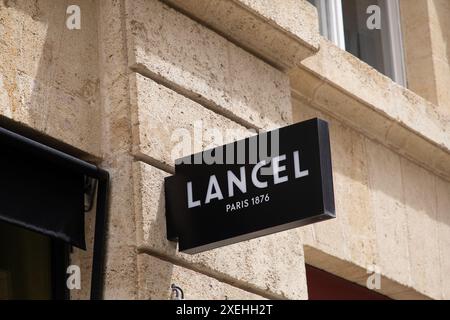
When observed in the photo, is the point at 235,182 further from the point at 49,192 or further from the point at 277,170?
the point at 49,192

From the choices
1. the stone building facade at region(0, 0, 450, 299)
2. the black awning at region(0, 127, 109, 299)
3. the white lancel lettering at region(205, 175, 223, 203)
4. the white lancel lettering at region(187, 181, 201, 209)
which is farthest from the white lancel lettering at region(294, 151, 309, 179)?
the black awning at region(0, 127, 109, 299)

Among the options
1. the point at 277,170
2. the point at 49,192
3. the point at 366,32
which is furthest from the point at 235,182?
the point at 366,32

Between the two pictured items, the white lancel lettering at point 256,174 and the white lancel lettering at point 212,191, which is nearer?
the white lancel lettering at point 256,174

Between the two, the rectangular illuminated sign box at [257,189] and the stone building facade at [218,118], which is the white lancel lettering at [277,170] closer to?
the rectangular illuminated sign box at [257,189]

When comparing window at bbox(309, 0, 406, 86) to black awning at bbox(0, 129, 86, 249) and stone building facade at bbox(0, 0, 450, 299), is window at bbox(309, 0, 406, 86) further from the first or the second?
black awning at bbox(0, 129, 86, 249)

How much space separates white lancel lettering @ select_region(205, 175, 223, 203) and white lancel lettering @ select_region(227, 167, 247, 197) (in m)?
0.06

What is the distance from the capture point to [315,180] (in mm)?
6879

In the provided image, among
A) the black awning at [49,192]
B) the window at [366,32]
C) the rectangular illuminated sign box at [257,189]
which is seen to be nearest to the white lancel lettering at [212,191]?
the rectangular illuminated sign box at [257,189]

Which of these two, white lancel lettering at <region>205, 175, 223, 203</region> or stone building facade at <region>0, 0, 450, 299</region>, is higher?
stone building facade at <region>0, 0, 450, 299</region>

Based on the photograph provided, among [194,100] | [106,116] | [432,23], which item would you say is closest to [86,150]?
[106,116]

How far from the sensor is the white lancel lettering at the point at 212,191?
7137mm

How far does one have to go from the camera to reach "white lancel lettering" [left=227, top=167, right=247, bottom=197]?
706 cm

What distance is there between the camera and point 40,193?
713cm

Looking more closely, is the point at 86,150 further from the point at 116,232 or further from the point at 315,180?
the point at 315,180
